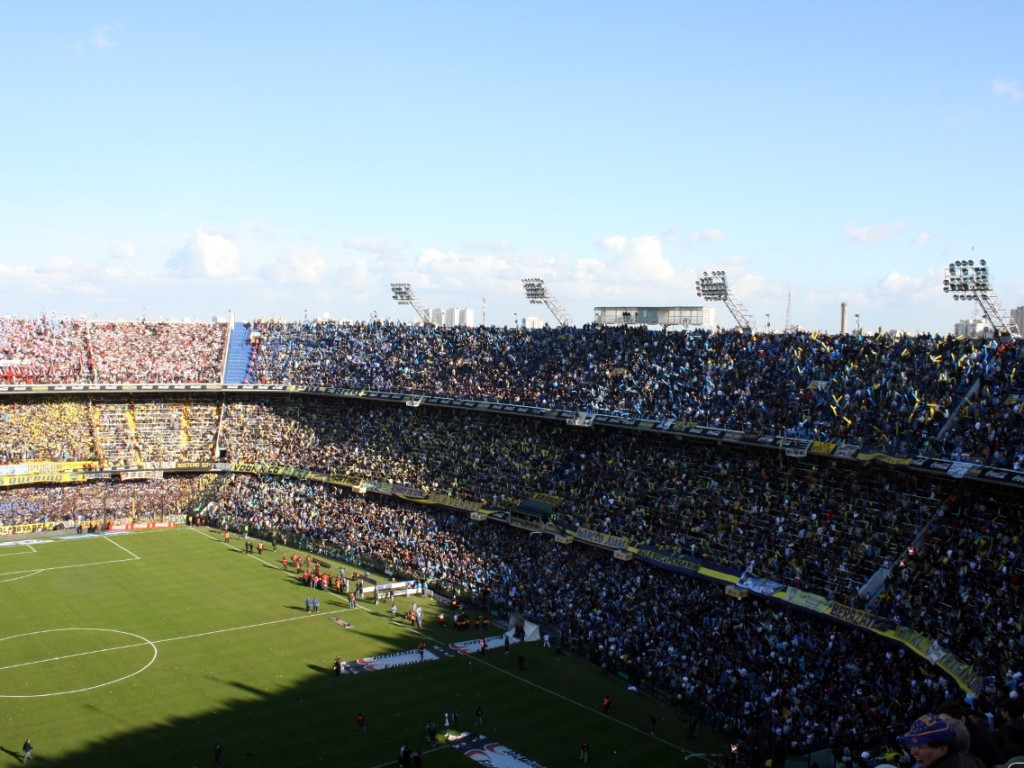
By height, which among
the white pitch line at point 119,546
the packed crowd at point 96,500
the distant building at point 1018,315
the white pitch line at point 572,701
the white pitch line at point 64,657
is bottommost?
the white pitch line at point 64,657

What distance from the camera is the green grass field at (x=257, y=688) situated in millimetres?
A: 30328

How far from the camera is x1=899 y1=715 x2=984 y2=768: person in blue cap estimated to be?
634cm

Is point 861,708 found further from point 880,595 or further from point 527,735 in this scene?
point 527,735

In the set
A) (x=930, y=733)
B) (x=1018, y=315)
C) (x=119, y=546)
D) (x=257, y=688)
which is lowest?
(x=119, y=546)

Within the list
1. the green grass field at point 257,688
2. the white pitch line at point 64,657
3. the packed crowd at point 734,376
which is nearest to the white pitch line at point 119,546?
→ the green grass field at point 257,688

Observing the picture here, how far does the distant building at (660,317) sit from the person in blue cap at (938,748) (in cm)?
4940

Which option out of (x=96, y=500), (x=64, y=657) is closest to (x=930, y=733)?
(x=64, y=657)

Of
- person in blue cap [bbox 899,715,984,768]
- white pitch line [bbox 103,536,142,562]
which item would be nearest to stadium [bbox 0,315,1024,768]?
white pitch line [bbox 103,536,142,562]

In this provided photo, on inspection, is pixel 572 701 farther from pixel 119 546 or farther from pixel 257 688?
pixel 119 546

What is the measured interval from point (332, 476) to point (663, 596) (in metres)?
31.7

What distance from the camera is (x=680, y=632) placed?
3803 centimetres

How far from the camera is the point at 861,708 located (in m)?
29.8

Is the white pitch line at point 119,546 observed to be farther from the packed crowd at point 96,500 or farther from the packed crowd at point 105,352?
the packed crowd at point 105,352

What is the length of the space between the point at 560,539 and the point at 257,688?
18104mm
